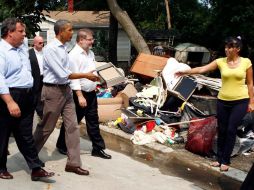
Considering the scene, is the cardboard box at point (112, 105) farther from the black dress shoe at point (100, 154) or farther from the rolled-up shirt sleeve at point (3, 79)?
the rolled-up shirt sleeve at point (3, 79)

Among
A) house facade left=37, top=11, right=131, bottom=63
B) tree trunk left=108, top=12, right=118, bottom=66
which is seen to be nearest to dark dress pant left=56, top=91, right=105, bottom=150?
tree trunk left=108, top=12, right=118, bottom=66

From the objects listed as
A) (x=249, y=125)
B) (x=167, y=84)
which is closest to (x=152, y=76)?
(x=167, y=84)

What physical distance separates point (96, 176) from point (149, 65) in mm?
6051

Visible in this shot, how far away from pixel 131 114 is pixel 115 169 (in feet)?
9.29

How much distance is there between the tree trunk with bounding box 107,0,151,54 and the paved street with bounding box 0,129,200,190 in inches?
289

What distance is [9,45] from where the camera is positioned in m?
4.75

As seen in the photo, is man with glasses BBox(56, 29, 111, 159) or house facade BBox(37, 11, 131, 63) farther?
house facade BBox(37, 11, 131, 63)

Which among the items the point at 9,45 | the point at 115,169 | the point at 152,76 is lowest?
the point at 115,169

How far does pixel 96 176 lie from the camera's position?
5727 mm

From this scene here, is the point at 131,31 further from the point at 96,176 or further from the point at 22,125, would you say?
the point at 22,125

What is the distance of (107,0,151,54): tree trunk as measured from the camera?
1396 centimetres

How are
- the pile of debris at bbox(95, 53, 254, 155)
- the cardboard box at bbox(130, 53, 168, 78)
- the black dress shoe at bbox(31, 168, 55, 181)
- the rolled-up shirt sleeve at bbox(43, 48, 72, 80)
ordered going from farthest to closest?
the cardboard box at bbox(130, 53, 168, 78), the pile of debris at bbox(95, 53, 254, 155), the rolled-up shirt sleeve at bbox(43, 48, 72, 80), the black dress shoe at bbox(31, 168, 55, 181)

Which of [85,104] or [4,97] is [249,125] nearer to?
[85,104]

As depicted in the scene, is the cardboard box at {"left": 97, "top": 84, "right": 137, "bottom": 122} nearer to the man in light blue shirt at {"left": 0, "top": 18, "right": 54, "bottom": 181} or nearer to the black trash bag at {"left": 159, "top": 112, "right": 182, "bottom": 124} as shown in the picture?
the black trash bag at {"left": 159, "top": 112, "right": 182, "bottom": 124}
